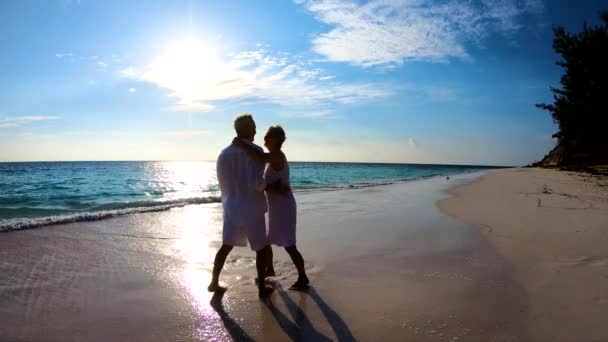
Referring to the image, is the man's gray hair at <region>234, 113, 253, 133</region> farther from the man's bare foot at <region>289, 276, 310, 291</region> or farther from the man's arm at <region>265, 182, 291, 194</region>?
the man's bare foot at <region>289, 276, 310, 291</region>

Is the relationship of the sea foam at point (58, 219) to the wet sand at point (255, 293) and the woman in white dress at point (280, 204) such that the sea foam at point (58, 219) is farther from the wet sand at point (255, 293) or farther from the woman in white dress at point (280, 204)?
the woman in white dress at point (280, 204)

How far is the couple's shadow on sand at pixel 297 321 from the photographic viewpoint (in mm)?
3127

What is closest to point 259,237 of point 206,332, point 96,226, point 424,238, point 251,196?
point 251,196

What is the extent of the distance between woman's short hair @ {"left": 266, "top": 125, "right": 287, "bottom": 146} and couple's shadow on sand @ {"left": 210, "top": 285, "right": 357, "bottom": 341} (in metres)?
1.80

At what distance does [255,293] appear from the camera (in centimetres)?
421

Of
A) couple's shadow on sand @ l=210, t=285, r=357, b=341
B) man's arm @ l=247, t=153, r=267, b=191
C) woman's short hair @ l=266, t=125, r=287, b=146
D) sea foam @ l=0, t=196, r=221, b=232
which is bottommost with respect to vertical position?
sea foam @ l=0, t=196, r=221, b=232

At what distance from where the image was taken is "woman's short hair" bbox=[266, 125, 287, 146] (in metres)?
4.21

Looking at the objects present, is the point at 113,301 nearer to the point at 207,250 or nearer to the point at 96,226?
the point at 207,250

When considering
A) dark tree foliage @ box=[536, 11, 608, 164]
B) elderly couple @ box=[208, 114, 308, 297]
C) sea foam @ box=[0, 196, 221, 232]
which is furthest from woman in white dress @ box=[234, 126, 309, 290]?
dark tree foliage @ box=[536, 11, 608, 164]

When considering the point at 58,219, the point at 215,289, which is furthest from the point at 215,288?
the point at 58,219

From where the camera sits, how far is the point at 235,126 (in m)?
4.12

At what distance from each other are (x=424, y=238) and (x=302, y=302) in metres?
3.87

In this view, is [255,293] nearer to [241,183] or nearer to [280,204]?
[280,204]

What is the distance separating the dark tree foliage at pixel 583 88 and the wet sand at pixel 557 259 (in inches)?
564
